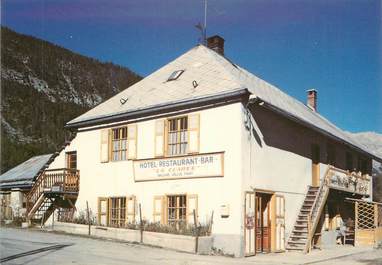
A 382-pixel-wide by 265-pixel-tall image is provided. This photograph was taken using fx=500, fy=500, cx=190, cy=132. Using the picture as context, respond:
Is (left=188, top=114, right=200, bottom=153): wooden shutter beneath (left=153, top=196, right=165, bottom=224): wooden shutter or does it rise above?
above

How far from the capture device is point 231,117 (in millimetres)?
17453

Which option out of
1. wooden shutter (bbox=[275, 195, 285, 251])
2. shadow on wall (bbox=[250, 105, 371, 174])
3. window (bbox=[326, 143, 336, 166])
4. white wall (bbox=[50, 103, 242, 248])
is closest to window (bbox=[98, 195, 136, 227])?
white wall (bbox=[50, 103, 242, 248])

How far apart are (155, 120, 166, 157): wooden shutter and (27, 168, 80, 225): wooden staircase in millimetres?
5252

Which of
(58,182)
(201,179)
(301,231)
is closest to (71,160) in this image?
(58,182)

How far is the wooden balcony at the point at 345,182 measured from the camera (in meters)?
22.5

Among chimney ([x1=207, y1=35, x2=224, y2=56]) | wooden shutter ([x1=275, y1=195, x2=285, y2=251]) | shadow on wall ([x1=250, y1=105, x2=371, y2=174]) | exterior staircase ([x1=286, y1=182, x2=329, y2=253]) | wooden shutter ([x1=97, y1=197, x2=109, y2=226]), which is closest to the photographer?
shadow on wall ([x1=250, y1=105, x2=371, y2=174])

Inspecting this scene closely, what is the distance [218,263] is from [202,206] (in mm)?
3988

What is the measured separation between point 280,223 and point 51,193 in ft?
34.1

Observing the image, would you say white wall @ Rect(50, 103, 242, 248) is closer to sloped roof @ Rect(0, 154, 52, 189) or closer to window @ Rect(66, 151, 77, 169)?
window @ Rect(66, 151, 77, 169)

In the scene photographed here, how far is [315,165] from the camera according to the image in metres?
23.6

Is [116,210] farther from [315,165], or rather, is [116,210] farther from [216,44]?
[315,165]

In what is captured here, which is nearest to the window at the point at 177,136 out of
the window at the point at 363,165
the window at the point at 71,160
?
the window at the point at 71,160

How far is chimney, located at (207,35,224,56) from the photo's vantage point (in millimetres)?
23500

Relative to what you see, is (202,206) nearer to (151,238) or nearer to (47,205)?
(151,238)
